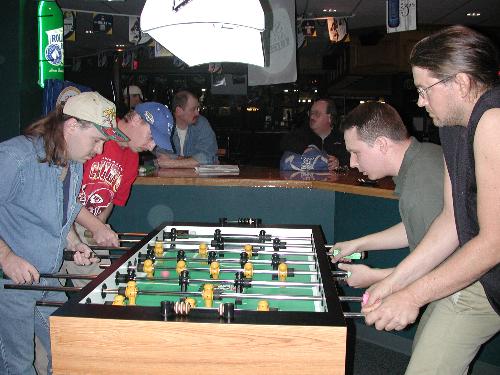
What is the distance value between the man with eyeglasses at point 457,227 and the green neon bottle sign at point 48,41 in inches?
107

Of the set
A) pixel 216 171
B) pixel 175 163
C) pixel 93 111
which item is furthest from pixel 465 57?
pixel 175 163

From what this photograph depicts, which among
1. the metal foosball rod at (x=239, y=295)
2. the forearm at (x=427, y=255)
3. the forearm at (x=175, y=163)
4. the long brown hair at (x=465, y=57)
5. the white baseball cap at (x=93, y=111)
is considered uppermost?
→ the long brown hair at (x=465, y=57)

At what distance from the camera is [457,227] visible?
194 centimetres

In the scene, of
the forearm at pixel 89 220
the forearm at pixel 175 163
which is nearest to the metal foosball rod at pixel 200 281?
the forearm at pixel 89 220

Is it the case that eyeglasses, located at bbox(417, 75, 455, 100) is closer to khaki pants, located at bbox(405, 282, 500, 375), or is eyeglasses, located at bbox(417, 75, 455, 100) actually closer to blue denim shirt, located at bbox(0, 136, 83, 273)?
khaki pants, located at bbox(405, 282, 500, 375)

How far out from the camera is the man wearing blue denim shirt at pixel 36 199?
90.0 inches

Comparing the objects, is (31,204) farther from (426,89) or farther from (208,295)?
(426,89)

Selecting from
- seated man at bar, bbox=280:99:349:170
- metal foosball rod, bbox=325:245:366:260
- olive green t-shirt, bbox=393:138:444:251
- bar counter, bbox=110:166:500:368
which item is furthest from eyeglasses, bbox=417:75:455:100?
seated man at bar, bbox=280:99:349:170

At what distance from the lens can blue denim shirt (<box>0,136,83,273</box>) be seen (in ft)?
7.27

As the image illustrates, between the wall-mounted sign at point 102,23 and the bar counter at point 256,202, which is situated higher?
the wall-mounted sign at point 102,23

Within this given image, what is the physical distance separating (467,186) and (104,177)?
2.28 m

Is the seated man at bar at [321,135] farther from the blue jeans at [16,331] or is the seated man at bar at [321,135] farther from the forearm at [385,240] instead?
the blue jeans at [16,331]

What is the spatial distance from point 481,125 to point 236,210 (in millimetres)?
3027

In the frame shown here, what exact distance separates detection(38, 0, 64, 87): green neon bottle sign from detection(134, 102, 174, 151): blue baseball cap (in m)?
0.78
